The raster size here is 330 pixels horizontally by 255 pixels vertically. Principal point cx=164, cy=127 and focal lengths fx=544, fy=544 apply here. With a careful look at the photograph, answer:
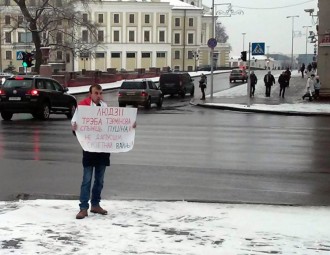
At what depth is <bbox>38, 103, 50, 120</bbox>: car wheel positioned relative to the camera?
2267 centimetres

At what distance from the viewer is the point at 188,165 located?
11430 mm

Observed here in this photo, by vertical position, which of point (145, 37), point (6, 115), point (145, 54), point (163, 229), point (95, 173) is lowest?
point (6, 115)

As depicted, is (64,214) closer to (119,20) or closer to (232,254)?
(232,254)

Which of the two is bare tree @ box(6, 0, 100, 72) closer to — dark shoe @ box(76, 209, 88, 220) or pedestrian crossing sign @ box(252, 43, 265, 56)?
pedestrian crossing sign @ box(252, 43, 265, 56)

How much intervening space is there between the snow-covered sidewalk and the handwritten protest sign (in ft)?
2.85

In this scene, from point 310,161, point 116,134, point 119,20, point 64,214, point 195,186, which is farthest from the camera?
point 119,20

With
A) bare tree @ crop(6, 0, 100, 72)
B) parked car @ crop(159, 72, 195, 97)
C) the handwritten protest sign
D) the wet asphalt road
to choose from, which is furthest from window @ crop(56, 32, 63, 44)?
the handwritten protest sign

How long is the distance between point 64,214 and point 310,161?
22.0 feet

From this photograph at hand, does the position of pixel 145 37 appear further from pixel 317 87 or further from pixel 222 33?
pixel 317 87

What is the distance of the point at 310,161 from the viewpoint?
475 inches

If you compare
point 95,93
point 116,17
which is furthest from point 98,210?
point 116,17

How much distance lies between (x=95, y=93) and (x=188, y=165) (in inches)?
176

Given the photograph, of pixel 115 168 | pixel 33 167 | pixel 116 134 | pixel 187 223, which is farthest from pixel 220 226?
pixel 33 167

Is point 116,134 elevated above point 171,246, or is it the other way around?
point 116,134
